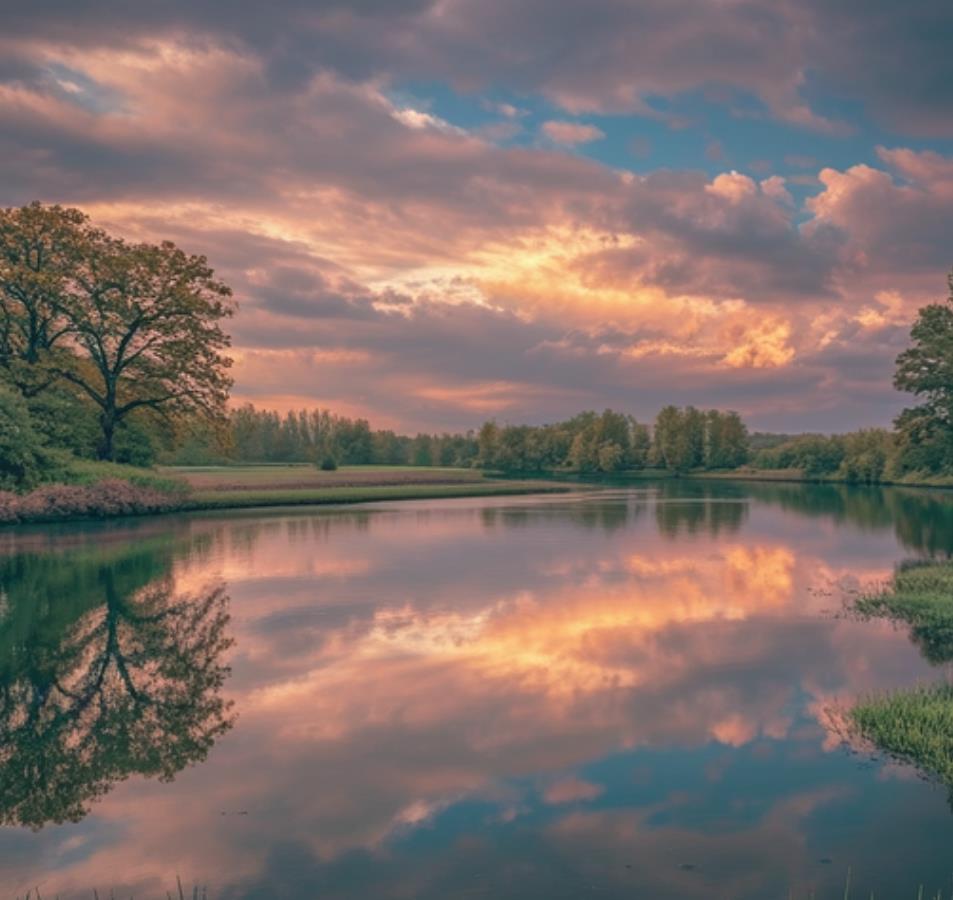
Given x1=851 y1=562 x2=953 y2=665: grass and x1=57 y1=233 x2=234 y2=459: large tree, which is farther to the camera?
x1=57 y1=233 x2=234 y2=459: large tree

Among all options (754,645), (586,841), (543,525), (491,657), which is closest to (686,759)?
(586,841)

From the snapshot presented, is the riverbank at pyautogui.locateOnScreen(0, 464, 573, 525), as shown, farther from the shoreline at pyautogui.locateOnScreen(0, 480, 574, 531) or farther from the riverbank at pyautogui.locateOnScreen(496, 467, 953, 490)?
the riverbank at pyautogui.locateOnScreen(496, 467, 953, 490)

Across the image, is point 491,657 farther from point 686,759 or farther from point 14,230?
point 14,230

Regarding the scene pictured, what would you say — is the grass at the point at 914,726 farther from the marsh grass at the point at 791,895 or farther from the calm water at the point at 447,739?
the marsh grass at the point at 791,895

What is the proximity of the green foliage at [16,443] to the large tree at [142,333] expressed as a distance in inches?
715

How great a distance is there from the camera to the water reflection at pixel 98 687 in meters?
11.7

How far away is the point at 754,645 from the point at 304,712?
12266 mm

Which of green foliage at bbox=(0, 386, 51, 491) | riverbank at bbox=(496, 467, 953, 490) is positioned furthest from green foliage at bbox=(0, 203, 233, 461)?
riverbank at bbox=(496, 467, 953, 490)

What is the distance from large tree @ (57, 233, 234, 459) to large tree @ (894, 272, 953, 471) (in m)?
59.1

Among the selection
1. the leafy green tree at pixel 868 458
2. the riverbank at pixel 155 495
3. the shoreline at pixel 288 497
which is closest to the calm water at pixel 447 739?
the riverbank at pixel 155 495

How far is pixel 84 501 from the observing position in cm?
4988

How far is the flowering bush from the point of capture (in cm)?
4656

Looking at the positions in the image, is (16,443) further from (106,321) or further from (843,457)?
(843,457)

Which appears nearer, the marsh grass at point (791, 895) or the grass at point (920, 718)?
the marsh grass at point (791, 895)
